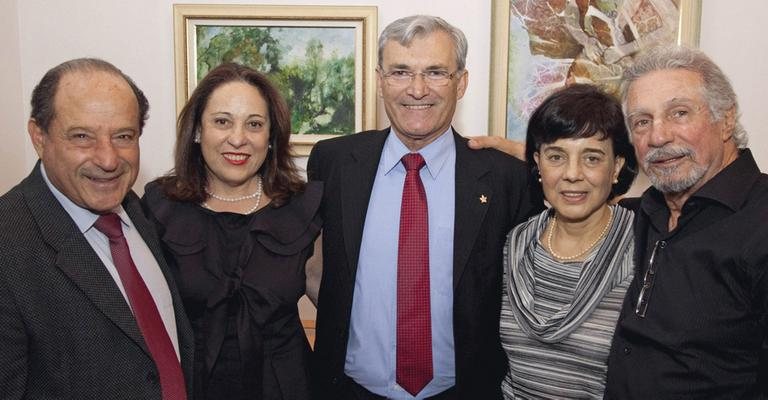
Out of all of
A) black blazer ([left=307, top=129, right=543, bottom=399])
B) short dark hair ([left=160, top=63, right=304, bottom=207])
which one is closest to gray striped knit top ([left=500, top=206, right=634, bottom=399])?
black blazer ([left=307, top=129, right=543, bottom=399])

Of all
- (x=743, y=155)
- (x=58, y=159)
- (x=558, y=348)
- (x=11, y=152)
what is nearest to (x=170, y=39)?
(x=11, y=152)

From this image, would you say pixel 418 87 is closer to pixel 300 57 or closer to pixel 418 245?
pixel 418 245

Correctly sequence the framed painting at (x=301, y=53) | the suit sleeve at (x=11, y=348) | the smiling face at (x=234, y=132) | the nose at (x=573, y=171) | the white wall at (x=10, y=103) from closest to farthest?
the suit sleeve at (x=11, y=348)
the nose at (x=573, y=171)
the smiling face at (x=234, y=132)
the white wall at (x=10, y=103)
the framed painting at (x=301, y=53)

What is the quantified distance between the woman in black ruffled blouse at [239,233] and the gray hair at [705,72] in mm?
1117

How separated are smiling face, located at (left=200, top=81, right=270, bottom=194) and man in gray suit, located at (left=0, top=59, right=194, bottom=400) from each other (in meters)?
0.29

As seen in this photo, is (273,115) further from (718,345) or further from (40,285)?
(718,345)

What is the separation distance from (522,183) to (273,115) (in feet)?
2.93

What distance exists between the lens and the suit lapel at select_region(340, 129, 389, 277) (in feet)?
6.86

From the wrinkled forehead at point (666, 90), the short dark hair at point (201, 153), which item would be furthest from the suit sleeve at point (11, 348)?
the wrinkled forehead at point (666, 90)

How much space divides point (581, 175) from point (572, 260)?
0.26 meters

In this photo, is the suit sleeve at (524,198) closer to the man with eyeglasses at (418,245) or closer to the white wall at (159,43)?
the man with eyeglasses at (418,245)

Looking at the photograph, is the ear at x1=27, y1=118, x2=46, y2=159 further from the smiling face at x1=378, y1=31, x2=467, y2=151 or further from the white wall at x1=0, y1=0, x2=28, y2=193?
the white wall at x1=0, y1=0, x2=28, y2=193

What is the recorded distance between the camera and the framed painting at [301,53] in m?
2.97

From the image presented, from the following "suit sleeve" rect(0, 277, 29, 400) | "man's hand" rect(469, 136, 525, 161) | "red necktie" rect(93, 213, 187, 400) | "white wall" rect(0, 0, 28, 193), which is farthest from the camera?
"white wall" rect(0, 0, 28, 193)
